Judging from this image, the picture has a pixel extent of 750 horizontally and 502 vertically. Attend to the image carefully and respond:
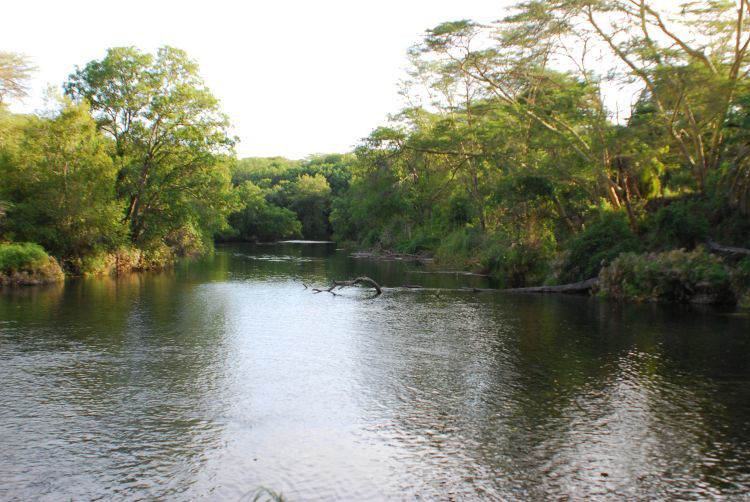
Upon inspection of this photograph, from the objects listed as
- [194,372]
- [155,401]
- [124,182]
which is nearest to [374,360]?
[194,372]

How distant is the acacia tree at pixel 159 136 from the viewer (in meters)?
41.2

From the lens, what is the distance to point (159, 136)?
42969 millimetres

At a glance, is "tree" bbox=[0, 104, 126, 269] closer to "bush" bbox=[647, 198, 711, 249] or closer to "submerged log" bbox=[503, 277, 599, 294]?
"submerged log" bbox=[503, 277, 599, 294]

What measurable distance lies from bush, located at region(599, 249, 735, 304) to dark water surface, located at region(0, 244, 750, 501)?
131 inches

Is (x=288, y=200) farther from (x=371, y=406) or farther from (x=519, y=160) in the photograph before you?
(x=371, y=406)

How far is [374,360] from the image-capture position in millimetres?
15383

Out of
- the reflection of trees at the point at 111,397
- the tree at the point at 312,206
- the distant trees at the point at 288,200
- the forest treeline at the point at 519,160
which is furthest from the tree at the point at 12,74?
the tree at the point at 312,206

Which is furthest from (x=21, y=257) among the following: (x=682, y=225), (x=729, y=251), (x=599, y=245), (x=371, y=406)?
(x=729, y=251)

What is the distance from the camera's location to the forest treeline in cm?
A: 2642

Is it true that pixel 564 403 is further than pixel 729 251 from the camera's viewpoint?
No

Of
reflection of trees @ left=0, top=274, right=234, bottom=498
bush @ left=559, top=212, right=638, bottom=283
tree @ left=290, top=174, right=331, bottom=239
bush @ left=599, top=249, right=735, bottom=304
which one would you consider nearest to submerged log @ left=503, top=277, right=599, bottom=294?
bush @ left=559, top=212, right=638, bottom=283

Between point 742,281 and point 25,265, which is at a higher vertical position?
point 25,265

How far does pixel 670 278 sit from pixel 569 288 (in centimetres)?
505

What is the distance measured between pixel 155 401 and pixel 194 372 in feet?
7.39
